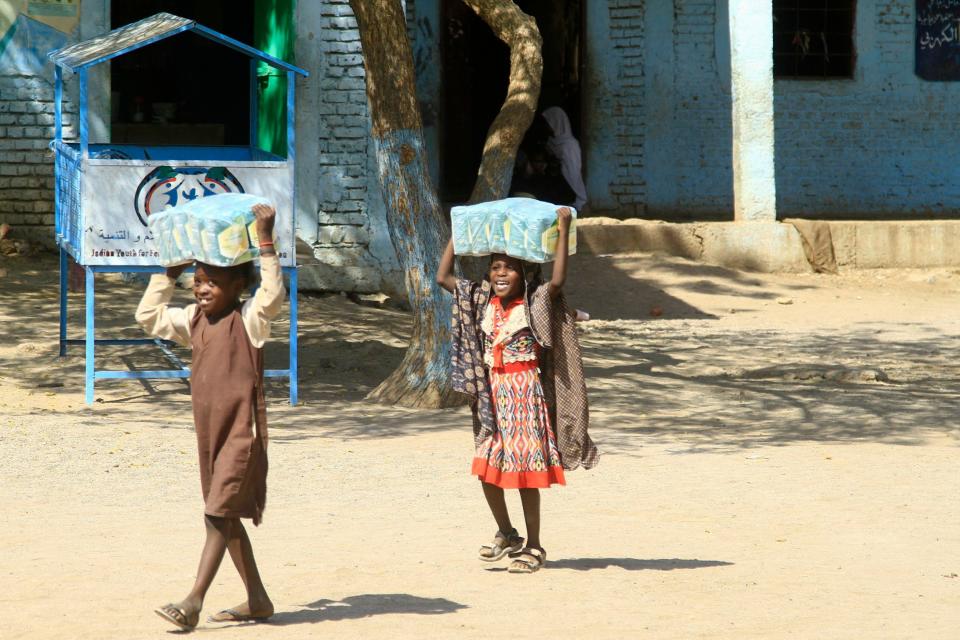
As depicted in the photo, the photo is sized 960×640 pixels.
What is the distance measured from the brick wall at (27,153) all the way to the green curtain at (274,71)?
61.3 inches

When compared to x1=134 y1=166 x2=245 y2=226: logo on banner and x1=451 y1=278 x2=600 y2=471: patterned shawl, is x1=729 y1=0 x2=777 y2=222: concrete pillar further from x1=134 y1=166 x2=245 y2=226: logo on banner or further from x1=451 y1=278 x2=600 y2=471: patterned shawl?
x1=451 y1=278 x2=600 y2=471: patterned shawl

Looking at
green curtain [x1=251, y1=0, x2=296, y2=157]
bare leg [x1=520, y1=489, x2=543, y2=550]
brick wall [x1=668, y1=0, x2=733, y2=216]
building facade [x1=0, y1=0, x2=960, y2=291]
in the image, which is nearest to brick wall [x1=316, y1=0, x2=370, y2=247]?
green curtain [x1=251, y1=0, x2=296, y2=157]

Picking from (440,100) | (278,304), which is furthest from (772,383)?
(440,100)

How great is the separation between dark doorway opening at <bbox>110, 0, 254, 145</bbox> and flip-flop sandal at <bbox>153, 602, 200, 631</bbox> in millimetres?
10187

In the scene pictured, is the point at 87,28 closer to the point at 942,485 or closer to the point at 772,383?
the point at 772,383

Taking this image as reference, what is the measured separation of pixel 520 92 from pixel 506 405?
15.8 ft

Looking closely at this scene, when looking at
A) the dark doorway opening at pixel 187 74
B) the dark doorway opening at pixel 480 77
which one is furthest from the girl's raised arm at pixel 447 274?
the dark doorway opening at pixel 480 77

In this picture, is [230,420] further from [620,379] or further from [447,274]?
[620,379]

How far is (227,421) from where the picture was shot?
4109mm

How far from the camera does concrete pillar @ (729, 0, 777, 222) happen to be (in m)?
13.7

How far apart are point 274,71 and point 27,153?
2.07 m

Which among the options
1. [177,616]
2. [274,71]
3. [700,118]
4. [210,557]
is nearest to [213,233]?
[210,557]

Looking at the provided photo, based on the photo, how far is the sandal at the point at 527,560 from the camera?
4.93 metres

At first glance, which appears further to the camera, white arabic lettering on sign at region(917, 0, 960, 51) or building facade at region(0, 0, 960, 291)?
white arabic lettering on sign at region(917, 0, 960, 51)
